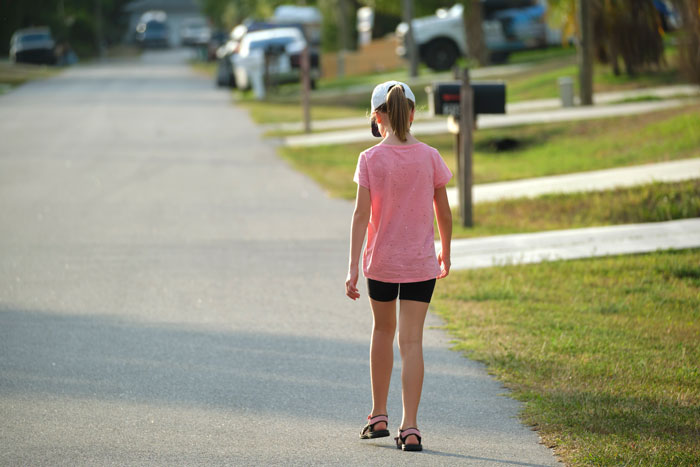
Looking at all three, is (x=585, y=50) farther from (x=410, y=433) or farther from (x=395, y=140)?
(x=410, y=433)

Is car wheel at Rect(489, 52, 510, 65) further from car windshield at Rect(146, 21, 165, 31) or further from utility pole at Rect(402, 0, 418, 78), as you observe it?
car windshield at Rect(146, 21, 165, 31)

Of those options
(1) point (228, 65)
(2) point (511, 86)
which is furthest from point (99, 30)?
(2) point (511, 86)

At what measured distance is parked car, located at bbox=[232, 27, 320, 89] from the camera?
99.6ft

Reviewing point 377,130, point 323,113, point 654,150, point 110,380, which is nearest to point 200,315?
point 110,380

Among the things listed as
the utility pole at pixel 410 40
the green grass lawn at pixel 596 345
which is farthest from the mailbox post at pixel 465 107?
the utility pole at pixel 410 40

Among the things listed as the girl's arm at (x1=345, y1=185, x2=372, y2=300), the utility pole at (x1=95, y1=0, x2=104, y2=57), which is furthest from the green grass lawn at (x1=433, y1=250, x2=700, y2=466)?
the utility pole at (x1=95, y1=0, x2=104, y2=57)

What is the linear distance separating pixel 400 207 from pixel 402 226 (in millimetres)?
90

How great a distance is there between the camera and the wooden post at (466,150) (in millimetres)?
9984

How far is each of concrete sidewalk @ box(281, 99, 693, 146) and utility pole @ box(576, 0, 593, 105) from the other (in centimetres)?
50

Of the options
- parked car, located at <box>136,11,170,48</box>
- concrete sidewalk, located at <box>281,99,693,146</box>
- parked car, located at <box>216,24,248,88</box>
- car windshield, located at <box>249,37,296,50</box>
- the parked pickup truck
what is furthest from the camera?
parked car, located at <box>136,11,170,48</box>

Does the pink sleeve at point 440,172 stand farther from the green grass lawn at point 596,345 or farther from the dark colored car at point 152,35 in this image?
the dark colored car at point 152,35

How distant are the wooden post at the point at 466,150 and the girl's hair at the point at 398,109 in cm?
561

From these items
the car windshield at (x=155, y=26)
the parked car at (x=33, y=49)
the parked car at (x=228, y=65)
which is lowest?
the car windshield at (x=155, y=26)

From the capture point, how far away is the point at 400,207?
452 centimetres
